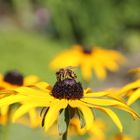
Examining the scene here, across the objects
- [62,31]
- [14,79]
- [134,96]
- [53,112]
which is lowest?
[53,112]

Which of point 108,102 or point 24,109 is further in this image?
point 108,102

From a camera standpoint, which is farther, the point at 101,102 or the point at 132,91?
the point at 132,91

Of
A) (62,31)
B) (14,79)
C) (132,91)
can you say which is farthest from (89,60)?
(62,31)

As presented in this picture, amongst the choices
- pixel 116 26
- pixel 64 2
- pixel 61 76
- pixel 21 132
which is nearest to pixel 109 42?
pixel 116 26

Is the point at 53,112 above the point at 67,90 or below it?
below

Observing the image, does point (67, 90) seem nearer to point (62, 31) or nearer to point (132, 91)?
point (132, 91)

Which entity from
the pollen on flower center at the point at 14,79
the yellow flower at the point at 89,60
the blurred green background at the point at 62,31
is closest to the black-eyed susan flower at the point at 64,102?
the pollen on flower center at the point at 14,79

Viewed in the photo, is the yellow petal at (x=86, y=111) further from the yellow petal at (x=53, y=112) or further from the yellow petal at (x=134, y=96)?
the yellow petal at (x=134, y=96)

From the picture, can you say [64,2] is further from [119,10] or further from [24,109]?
[24,109]
